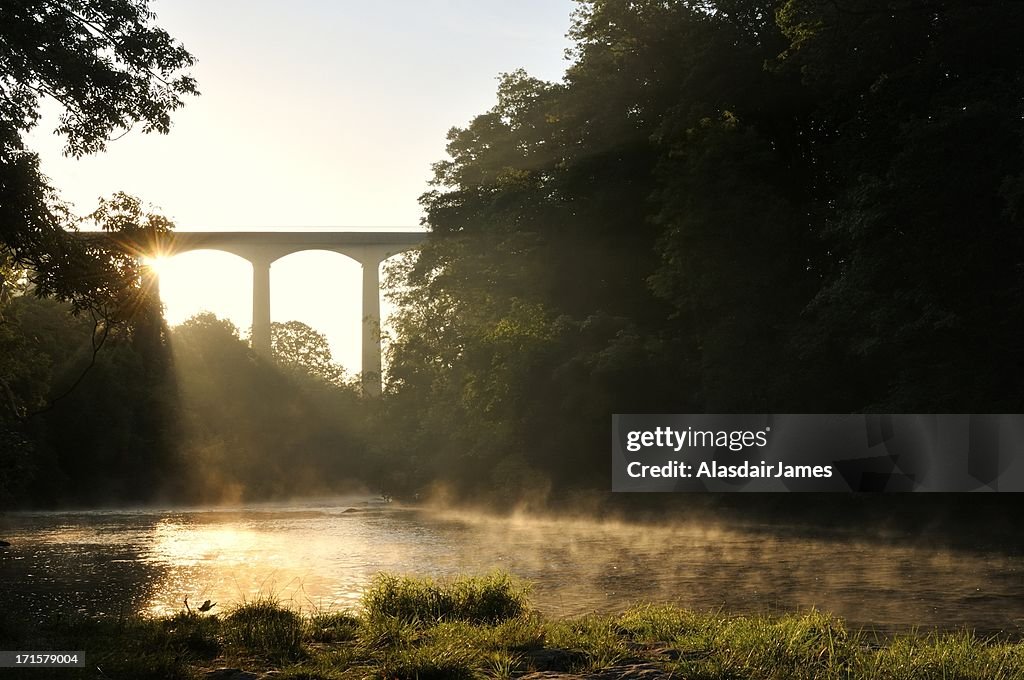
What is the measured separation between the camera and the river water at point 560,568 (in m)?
17.0

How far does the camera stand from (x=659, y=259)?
162 ft

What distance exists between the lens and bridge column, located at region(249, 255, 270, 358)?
10050 cm

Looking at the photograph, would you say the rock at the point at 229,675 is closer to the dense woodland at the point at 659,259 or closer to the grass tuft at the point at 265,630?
the grass tuft at the point at 265,630

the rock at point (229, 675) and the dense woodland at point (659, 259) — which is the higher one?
the dense woodland at point (659, 259)

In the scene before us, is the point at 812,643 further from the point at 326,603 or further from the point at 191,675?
the point at 326,603

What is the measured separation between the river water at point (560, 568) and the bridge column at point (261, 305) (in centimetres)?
6239

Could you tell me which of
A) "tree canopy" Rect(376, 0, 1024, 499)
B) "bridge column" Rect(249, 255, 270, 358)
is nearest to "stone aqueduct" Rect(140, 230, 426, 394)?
"bridge column" Rect(249, 255, 270, 358)

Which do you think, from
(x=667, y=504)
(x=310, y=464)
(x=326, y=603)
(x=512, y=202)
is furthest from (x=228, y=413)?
(x=326, y=603)

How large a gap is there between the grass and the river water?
1.97 metres

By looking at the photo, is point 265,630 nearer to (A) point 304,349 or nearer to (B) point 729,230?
(B) point 729,230

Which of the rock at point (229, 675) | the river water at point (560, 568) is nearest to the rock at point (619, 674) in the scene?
the rock at point (229, 675)

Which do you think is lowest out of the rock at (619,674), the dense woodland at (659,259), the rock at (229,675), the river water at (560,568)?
the river water at (560,568)

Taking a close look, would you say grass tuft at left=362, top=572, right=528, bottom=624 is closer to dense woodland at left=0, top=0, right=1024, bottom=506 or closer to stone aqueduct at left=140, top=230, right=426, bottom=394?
dense woodland at left=0, top=0, right=1024, bottom=506

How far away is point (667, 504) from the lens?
4219cm
